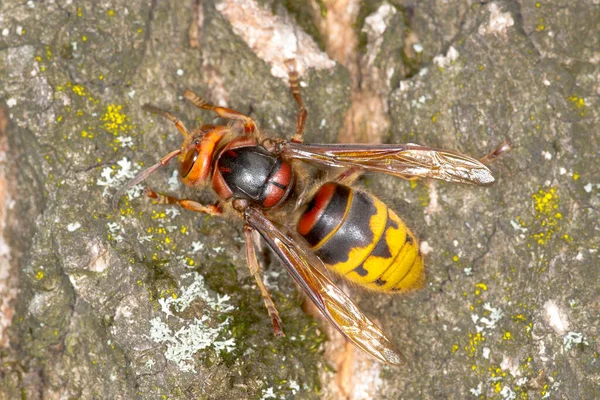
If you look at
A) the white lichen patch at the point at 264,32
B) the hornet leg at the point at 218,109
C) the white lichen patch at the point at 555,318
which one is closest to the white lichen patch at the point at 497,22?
the white lichen patch at the point at 264,32

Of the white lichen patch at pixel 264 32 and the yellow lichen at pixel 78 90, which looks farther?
the white lichen patch at pixel 264 32

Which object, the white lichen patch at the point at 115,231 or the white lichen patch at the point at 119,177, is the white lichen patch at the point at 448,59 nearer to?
the white lichen patch at the point at 119,177

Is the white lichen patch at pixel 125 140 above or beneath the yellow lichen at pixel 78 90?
beneath

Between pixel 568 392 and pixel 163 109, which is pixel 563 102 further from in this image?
pixel 163 109

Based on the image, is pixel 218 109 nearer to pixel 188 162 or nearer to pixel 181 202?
pixel 188 162

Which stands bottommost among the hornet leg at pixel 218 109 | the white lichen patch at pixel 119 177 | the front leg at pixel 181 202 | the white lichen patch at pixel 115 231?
the white lichen patch at pixel 115 231

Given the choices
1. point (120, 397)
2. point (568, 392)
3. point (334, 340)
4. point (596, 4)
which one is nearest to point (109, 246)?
point (120, 397)

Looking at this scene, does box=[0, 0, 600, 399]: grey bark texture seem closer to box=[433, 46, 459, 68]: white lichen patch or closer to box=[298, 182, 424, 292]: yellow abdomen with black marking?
box=[433, 46, 459, 68]: white lichen patch

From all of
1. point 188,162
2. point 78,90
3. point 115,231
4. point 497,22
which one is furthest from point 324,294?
point 497,22
